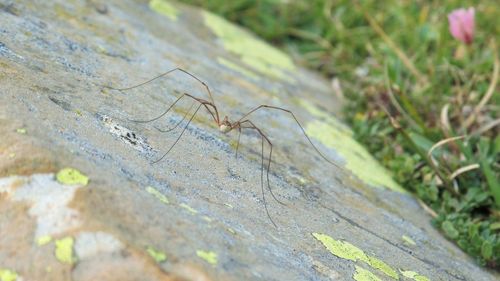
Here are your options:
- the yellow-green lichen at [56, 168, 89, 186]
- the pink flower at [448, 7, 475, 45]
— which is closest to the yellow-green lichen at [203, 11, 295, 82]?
the pink flower at [448, 7, 475, 45]

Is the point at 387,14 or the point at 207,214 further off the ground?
the point at 387,14

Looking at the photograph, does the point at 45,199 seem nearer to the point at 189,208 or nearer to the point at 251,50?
the point at 189,208

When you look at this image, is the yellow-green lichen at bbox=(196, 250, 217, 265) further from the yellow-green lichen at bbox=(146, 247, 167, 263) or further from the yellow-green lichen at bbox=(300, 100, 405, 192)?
the yellow-green lichen at bbox=(300, 100, 405, 192)

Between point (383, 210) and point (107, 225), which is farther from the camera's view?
point (383, 210)

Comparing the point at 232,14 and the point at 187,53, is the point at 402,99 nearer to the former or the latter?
the point at 187,53

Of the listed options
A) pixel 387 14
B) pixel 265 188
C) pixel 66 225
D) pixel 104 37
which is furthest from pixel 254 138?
pixel 387 14

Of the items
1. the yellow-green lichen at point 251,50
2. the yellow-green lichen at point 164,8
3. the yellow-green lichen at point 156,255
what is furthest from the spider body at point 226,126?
the yellow-green lichen at point 164,8

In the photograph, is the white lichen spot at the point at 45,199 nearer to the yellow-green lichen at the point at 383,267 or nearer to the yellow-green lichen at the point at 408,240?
the yellow-green lichen at the point at 383,267
